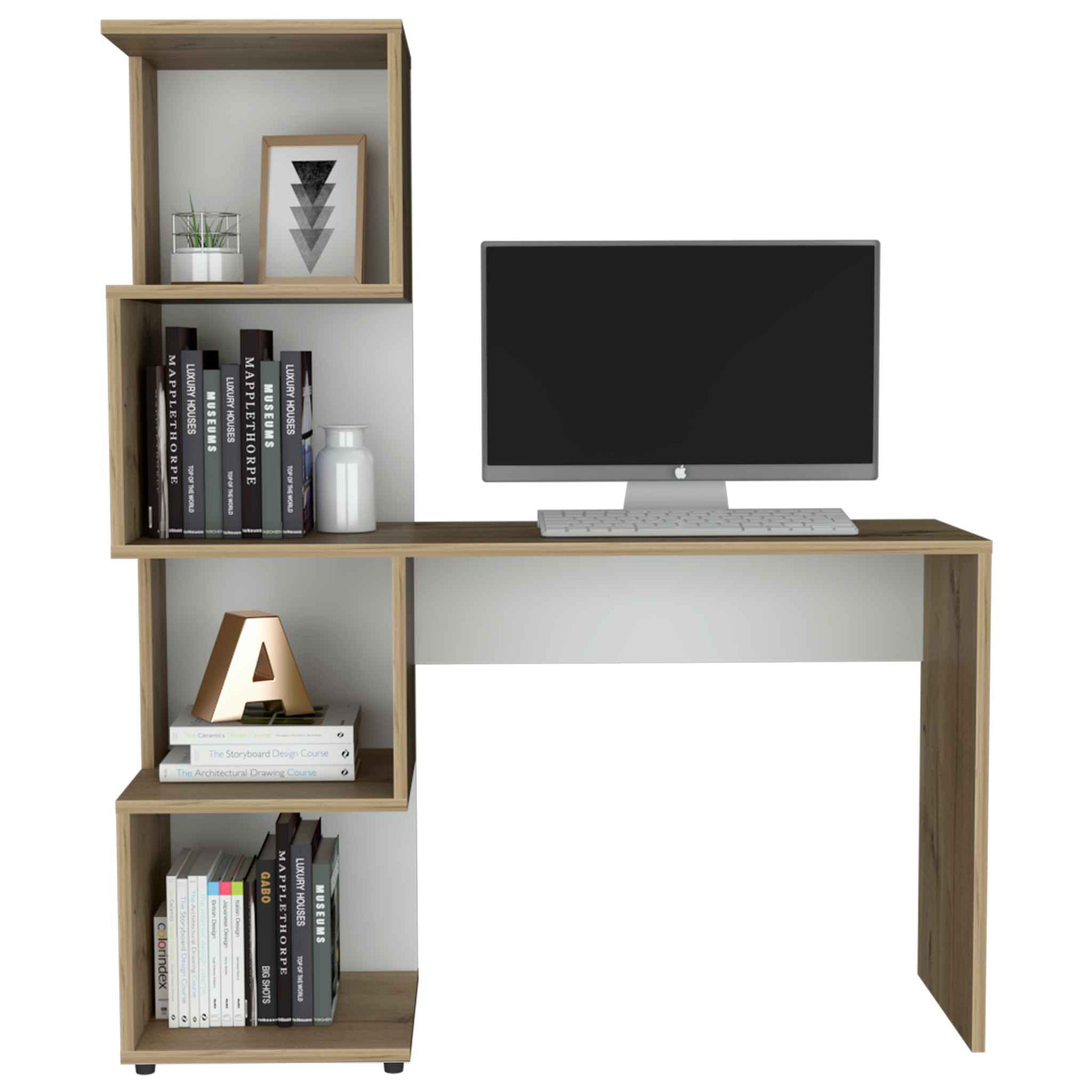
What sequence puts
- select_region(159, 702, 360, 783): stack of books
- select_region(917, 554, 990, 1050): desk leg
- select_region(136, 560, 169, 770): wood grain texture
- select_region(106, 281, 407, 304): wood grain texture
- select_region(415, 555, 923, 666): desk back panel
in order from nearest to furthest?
select_region(106, 281, 407, 304): wood grain texture → select_region(917, 554, 990, 1050): desk leg → select_region(159, 702, 360, 783): stack of books → select_region(136, 560, 169, 770): wood grain texture → select_region(415, 555, 923, 666): desk back panel

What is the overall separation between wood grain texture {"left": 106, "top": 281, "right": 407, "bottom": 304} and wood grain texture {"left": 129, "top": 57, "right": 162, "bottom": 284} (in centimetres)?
13

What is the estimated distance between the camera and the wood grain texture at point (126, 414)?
119 inches

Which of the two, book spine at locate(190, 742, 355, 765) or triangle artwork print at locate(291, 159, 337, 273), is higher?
triangle artwork print at locate(291, 159, 337, 273)

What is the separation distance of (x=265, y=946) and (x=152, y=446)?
111cm

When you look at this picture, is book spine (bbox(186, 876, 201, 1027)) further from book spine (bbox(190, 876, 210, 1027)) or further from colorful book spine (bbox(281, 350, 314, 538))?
colorful book spine (bbox(281, 350, 314, 538))

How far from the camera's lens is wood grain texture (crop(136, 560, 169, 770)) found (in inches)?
132

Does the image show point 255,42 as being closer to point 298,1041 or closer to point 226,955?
point 226,955

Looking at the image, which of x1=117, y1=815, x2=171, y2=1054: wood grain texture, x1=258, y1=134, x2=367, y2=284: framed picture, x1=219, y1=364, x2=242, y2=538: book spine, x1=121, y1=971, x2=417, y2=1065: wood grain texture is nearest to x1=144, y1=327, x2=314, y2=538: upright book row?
x1=219, y1=364, x2=242, y2=538: book spine

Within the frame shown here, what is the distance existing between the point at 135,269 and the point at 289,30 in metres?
0.59

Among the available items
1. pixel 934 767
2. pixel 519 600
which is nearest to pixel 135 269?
pixel 519 600

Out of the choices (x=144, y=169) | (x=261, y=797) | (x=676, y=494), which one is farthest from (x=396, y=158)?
(x=261, y=797)

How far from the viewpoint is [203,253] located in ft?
10.3

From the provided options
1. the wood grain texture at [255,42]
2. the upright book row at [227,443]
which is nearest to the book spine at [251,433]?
the upright book row at [227,443]

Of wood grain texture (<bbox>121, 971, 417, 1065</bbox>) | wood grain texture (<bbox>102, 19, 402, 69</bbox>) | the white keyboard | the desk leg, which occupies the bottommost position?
→ wood grain texture (<bbox>121, 971, 417, 1065</bbox>)
